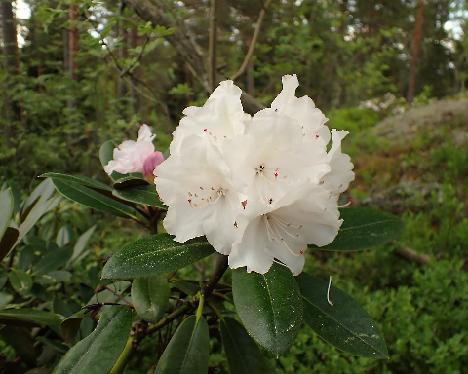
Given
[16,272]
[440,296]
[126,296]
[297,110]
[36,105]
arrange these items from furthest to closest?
[36,105], [440,296], [16,272], [126,296], [297,110]

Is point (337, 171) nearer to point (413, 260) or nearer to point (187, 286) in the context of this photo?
point (187, 286)

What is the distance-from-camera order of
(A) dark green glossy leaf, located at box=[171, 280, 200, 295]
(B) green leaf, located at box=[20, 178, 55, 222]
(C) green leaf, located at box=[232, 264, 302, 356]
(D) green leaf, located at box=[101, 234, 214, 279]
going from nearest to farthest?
(C) green leaf, located at box=[232, 264, 302, 356], (D) green leaf, located at box=[101, 234, 214, 279], (A) dark green glossy leaf, located at box=[171, 280, 200, 295], (B) green leaf, located at box=[20, 178, 55, 222]

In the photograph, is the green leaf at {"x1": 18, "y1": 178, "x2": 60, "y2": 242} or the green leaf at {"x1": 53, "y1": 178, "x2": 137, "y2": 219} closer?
the green leaf at {"x1": 53, "y1": 178, "x2": 137, "y2": 219}

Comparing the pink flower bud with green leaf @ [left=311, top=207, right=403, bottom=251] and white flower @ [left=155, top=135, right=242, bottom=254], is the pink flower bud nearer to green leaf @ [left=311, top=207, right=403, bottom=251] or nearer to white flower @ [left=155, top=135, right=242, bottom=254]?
white flower @ [left=155, top=135, right=242, bottom=254]

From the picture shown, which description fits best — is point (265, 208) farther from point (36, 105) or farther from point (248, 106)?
point (36, 105)

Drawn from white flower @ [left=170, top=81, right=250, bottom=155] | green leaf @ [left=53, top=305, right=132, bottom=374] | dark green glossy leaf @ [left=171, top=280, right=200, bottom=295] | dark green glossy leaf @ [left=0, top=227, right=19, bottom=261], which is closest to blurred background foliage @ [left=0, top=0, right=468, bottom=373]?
dark green glossy leaf @ [left=0, top=227, right=19, bottom=261]

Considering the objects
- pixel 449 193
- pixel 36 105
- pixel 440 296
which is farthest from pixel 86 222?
pixel 449 193

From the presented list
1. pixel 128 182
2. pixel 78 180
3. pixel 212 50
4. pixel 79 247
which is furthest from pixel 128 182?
pixel 212 50
